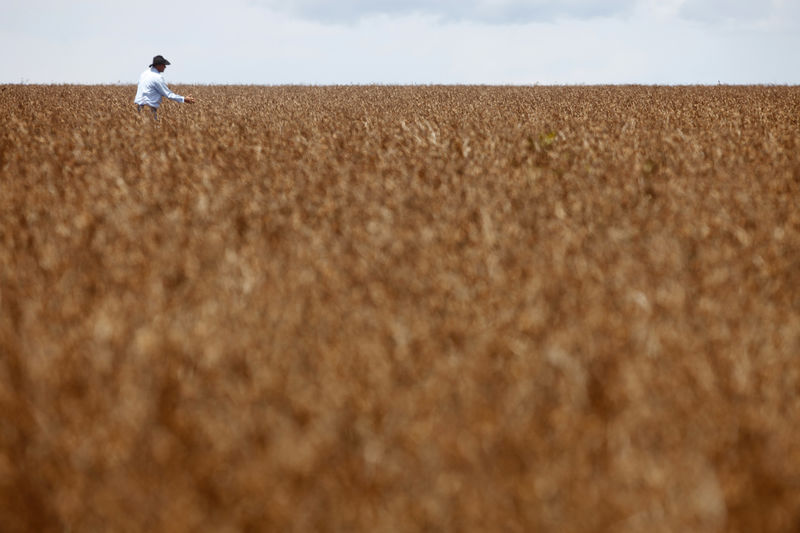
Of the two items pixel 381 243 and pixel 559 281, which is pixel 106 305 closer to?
pixel 381 243

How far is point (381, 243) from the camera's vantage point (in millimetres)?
3180

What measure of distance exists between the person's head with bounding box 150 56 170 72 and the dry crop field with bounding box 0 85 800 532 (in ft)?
19.6

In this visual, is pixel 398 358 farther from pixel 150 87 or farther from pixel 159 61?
pixel 150 87

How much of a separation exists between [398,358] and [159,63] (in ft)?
29.1

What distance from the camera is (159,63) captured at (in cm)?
988

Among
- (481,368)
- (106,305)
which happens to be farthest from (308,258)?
(481,368)

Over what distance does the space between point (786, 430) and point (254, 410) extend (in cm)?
128

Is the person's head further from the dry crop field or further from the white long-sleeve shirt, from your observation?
the dry crop field

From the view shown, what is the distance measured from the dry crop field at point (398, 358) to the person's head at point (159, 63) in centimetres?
598

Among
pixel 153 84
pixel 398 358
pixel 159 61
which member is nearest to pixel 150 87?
pixel 153 84

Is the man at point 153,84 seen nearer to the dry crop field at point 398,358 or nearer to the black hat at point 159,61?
the black hat at point 159,61

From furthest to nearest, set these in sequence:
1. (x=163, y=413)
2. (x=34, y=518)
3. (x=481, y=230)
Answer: (x=481, y=230)
(x=163, y=413)
(x=34, y=518)

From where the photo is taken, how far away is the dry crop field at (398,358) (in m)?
1.61

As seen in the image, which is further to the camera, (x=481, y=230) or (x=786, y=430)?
(x=481, y=230)
